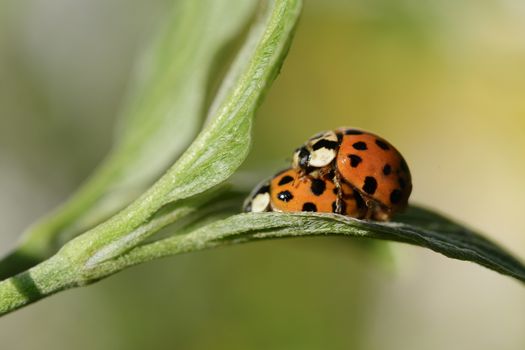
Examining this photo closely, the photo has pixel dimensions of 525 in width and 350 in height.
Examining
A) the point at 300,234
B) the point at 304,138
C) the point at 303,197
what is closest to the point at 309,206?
the point at 303,197

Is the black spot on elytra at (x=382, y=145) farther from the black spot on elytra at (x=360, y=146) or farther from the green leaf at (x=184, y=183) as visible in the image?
the green leaf at (x=184, y=183)

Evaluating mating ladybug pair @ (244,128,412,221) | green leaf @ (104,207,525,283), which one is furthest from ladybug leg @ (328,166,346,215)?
green leaf @ (104,207,525,283)

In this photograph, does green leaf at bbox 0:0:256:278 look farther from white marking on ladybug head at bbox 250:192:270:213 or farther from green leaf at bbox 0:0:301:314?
green leaf at bbox 0:0:301:314

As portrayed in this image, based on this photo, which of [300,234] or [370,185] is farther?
[370,185]

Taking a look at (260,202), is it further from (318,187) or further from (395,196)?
(395,196)

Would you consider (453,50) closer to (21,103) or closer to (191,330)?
(191,330)

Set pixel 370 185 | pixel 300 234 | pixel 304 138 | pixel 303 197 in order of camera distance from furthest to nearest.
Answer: pixel 304 138 < pixel 370 185 < pixel 303 197 < pixel 300 234

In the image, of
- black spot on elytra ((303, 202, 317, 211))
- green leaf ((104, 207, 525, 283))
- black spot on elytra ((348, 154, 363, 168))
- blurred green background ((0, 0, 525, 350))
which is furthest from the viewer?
blurred green background ((0, 0, 525, 350))
